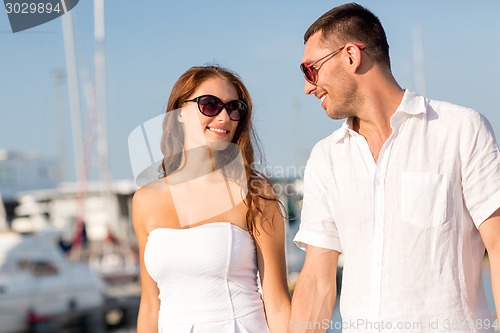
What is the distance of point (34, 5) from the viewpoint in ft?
19.1

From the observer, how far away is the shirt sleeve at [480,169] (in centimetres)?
252

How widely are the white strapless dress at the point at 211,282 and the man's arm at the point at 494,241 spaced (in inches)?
38.9

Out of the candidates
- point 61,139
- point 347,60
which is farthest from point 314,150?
point 61,139

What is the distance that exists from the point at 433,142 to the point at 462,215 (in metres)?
0.25

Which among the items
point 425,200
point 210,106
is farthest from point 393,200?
point 210,106

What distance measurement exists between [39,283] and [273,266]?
13341 mm

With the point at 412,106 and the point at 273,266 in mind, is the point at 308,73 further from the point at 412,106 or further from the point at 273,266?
the point at 273,266

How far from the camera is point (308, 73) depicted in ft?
9.42

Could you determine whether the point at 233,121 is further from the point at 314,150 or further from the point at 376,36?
the point at 376,36

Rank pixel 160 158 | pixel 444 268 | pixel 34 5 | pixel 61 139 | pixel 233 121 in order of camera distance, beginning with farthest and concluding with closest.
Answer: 1. pixel 61 139
2. pixel 34 5
3. pixel 160 158
4. pixel 233 121
5. pixel 444 268

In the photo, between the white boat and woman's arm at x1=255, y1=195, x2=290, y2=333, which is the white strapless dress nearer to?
woman's arm at x1=255, y1=195, x2=290, y2=333

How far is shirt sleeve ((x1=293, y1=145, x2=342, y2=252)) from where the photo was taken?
9.14 ft

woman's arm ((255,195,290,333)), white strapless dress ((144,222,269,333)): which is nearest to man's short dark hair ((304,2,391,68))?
woman's arm ((255,195,290,333))

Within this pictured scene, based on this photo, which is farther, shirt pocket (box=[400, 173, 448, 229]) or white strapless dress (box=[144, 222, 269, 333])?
white strapless dress (box=[144, 222, 269, 333])
